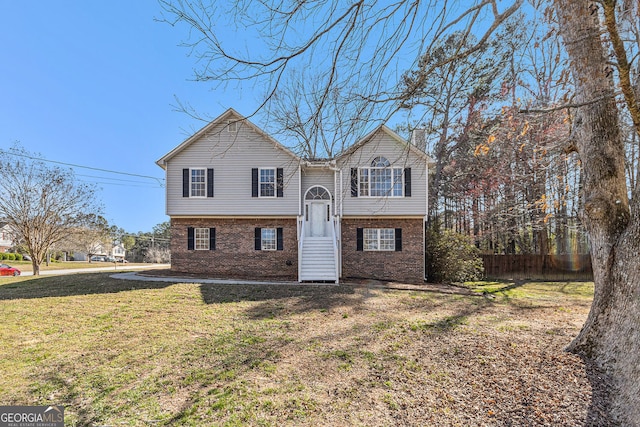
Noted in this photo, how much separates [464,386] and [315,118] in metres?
3.97

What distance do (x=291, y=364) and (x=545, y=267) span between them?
59.3 ft

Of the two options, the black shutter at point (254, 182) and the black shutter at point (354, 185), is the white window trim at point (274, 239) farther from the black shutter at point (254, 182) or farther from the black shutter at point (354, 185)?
the black shutter at point (354, 185)

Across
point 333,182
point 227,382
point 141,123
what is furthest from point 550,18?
point 141,123

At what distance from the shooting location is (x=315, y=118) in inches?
160

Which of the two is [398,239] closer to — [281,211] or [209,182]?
[281,211]

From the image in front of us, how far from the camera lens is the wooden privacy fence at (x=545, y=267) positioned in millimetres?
17297

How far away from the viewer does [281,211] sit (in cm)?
1384

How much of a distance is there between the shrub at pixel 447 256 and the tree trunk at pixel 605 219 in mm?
10197

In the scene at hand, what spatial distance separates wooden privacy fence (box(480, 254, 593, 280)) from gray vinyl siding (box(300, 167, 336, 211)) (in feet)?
35.1

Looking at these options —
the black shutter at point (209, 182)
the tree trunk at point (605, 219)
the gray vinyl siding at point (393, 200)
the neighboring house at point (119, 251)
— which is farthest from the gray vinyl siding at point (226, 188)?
the neighboring house at point (119, 251)

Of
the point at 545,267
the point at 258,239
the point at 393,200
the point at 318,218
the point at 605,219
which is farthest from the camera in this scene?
the point at 545,267

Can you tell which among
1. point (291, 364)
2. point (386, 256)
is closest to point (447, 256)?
point (386, 256)

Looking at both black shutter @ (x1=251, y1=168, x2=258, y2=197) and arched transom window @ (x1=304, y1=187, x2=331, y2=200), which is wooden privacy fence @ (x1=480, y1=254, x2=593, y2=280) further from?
black shutter @ (x1=251, y1=168, x2=258, y2=197)

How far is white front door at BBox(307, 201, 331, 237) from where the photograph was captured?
14.5 metres
